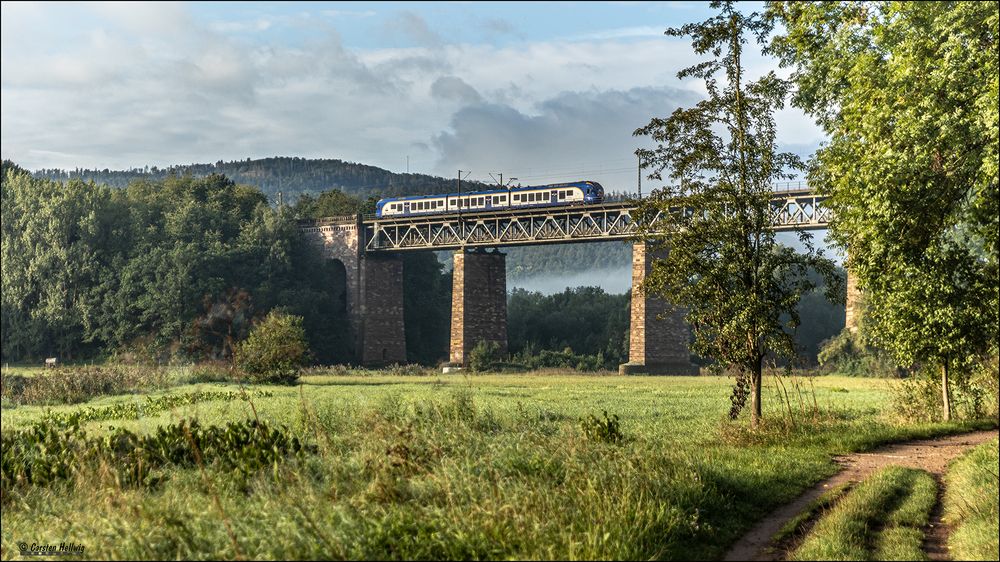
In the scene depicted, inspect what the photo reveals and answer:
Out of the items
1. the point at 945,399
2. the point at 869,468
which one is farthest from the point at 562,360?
the point at 869,468

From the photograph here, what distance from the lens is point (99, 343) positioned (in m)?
65.9

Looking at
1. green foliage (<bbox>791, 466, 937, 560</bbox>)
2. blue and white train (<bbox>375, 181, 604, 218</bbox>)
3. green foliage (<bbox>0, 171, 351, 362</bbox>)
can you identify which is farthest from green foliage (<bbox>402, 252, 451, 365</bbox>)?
green foliage (<bbox>791, 466, 937, 560</bbox>)

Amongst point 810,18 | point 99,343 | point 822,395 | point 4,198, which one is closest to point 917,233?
point 810,18

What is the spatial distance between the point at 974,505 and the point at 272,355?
31981mm

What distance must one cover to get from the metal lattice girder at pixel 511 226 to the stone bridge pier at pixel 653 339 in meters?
3.97

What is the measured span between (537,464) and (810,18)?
47.6ft

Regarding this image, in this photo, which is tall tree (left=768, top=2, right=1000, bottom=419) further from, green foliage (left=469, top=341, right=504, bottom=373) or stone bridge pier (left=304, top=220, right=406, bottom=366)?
stone bridge pier (left=304, top=220, right=406, bottom=366)

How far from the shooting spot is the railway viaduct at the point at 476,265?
188 feet

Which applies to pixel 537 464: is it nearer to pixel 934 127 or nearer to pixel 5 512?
pixel 5 512

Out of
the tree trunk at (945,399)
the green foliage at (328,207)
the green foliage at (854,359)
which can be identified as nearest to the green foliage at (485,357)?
the green foliage at (854,359)

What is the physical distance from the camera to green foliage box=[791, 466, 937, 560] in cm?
1002

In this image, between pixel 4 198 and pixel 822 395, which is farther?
pixel 4 198

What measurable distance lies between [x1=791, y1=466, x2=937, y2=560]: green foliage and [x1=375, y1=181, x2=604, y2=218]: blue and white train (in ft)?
162

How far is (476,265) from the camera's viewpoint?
67.4 m
